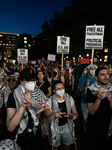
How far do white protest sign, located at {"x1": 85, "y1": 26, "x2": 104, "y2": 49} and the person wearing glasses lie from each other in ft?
9.58

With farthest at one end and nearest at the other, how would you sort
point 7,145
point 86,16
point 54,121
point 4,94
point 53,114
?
point 86,16
point 4,94
point 54,121
point 53,114
point 7,145

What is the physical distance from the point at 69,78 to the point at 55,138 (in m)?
4.76

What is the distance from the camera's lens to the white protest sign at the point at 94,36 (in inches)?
180

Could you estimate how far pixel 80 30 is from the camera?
1773cm

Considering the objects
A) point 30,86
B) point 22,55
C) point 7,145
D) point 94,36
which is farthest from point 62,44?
point 7,145

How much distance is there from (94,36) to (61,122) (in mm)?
3587

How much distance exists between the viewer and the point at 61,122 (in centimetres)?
244

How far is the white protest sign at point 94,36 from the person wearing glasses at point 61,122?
2.92 meters

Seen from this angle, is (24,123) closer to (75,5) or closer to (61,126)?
(61,126)

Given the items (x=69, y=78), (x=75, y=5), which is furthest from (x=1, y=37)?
(x=69, y=78)

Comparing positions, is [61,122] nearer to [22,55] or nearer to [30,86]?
[30,86]

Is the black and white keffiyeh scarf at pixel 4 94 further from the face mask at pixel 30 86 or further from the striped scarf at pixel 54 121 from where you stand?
the face mask at pixel 30 86

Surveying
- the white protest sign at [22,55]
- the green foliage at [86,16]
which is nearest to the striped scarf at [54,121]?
the white protest sign at [22,55]

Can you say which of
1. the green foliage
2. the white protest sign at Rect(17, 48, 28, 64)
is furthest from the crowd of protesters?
the green foliage
